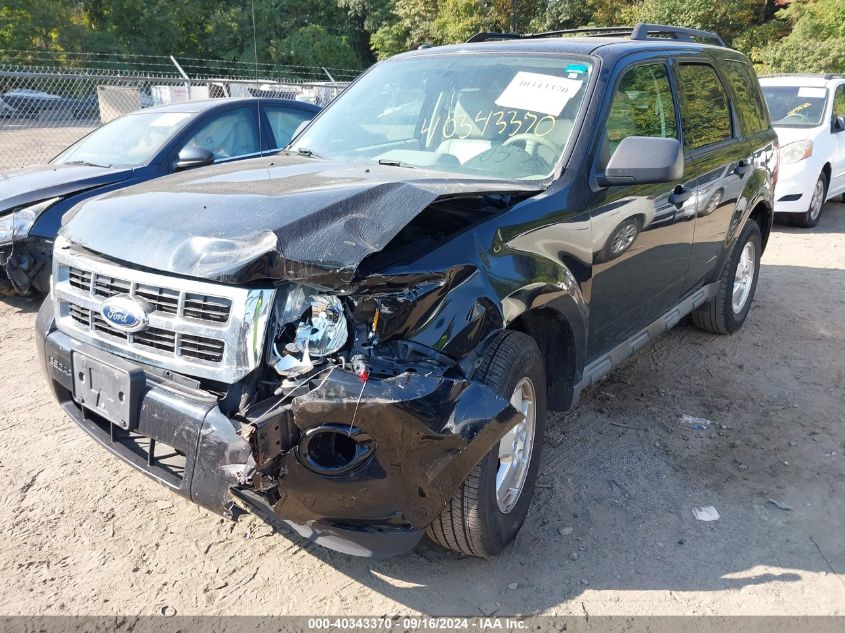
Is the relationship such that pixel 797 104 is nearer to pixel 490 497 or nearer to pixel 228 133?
pixel 228 133

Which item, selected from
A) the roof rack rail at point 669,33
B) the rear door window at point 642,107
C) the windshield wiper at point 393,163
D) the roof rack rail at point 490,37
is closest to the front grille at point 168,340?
the windshield wiper at point 393,163

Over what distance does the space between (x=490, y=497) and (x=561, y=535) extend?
63 cm

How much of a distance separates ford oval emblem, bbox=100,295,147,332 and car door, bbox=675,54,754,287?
3.19 m

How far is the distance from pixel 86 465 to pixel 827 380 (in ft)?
15.3

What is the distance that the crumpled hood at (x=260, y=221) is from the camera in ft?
7.27

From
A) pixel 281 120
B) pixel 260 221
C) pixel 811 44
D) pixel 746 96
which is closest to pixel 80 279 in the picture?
pixel 260 221

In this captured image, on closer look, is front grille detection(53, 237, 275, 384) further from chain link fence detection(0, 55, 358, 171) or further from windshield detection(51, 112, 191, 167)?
chain link fence detection(0, 55, 358, 171)

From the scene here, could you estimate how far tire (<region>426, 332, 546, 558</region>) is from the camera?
2.58 m

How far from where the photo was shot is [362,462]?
223 cm

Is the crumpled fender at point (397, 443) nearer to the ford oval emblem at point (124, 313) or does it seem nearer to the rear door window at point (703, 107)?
the ford oval emblem at point (124, 313)

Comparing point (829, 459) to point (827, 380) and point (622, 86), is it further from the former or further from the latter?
point (622, 86)

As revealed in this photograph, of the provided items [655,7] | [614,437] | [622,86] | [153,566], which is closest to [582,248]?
[622,86]

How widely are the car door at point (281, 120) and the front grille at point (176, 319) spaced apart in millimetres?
4665

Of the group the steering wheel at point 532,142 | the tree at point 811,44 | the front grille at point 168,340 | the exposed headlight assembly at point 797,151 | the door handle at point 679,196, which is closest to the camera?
the front grille at point 168,340
